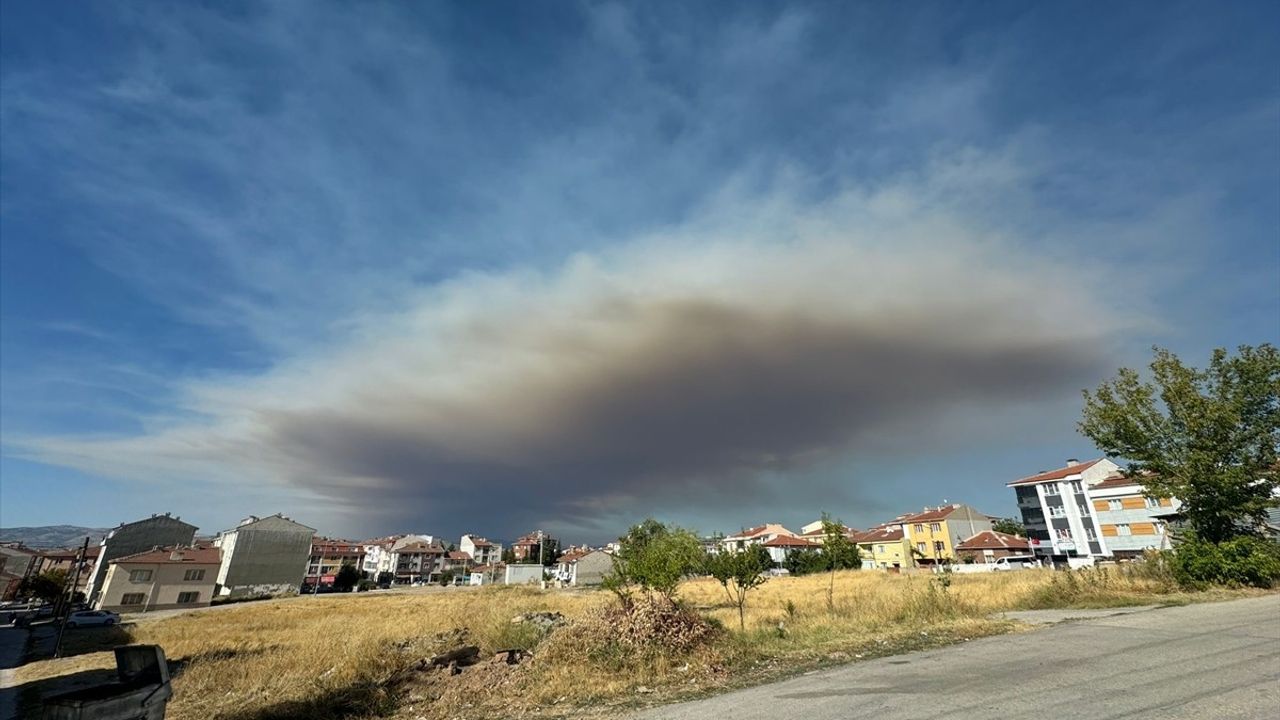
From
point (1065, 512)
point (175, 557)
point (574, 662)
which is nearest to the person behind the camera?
point (574, 662)

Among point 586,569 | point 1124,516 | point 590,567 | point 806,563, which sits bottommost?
point 586,569

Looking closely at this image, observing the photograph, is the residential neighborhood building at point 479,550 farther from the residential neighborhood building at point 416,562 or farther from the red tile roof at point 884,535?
the red tile roof at point 884,535

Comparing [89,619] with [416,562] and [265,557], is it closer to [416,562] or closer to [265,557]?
[265,557]

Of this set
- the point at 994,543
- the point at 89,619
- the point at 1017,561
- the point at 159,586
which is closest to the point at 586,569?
the point at 159,586

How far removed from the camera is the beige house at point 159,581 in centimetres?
5359

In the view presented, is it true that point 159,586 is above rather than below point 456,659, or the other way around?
above

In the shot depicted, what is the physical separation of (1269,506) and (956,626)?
16931mm

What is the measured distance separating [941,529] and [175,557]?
102783 millimetres

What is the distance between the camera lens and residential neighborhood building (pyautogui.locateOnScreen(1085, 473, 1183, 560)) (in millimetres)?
56438

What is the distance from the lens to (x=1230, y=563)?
18812 millimetres

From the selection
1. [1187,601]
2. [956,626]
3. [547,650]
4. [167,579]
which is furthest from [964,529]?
[167,579]

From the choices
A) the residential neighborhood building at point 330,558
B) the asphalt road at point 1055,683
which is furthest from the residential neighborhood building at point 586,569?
the asphalt road at point 1055,683

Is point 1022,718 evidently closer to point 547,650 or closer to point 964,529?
point 547,650

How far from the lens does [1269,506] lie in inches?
797
